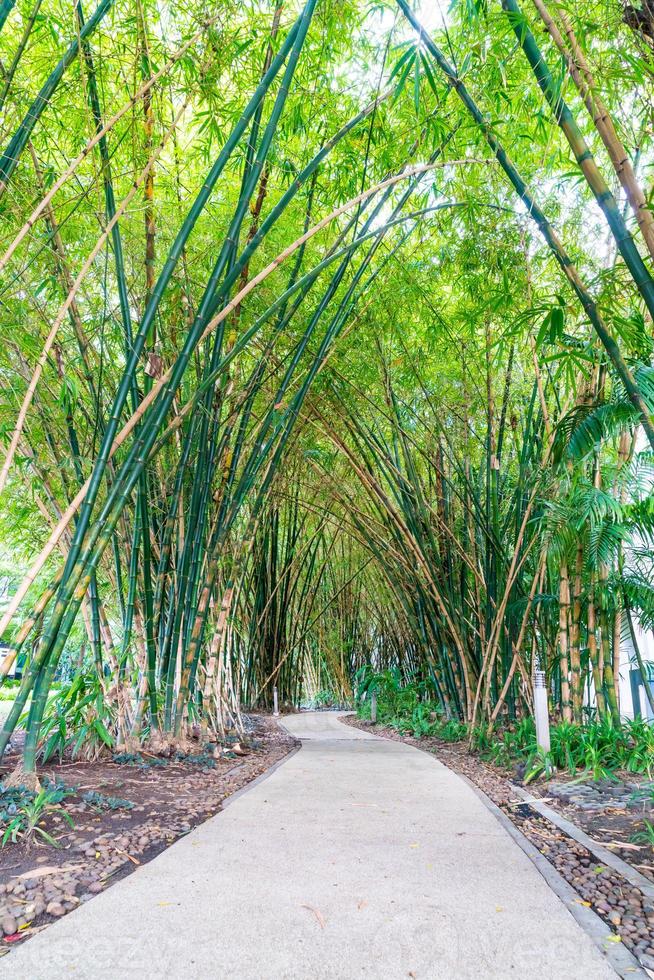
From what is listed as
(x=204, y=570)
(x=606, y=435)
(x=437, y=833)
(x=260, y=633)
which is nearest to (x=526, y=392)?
(x=606, y=435)

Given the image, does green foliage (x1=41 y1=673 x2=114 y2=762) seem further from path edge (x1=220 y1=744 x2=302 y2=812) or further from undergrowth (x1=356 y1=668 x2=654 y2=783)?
undergrowth (x1=356 y1=668 x2=654 y2=783)

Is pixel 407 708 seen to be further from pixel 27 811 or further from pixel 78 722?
pixel 27 811

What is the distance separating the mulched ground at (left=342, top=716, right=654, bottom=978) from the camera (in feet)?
3.98

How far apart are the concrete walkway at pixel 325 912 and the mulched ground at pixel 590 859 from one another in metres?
0.09

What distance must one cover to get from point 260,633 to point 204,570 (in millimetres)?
3442

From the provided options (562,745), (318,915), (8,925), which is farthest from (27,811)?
(562,745)

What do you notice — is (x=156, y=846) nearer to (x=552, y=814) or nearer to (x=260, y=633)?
(x=552, y=814)

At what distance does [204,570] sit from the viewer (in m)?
3.35

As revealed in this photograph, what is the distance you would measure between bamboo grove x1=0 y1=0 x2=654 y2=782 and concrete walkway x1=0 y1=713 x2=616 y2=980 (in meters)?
0.82

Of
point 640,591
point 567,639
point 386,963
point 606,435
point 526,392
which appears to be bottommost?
point 386,963

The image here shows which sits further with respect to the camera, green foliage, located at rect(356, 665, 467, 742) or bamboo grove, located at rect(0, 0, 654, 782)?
green foliage, located at rect(356, 665, 467, 742)

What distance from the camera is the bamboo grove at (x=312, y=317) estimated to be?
78.4 inches

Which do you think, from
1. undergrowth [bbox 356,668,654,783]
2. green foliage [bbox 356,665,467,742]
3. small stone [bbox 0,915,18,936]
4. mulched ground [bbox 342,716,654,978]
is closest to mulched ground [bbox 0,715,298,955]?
small stone [bbox 0,915,18,936]

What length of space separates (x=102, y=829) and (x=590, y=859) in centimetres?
138
